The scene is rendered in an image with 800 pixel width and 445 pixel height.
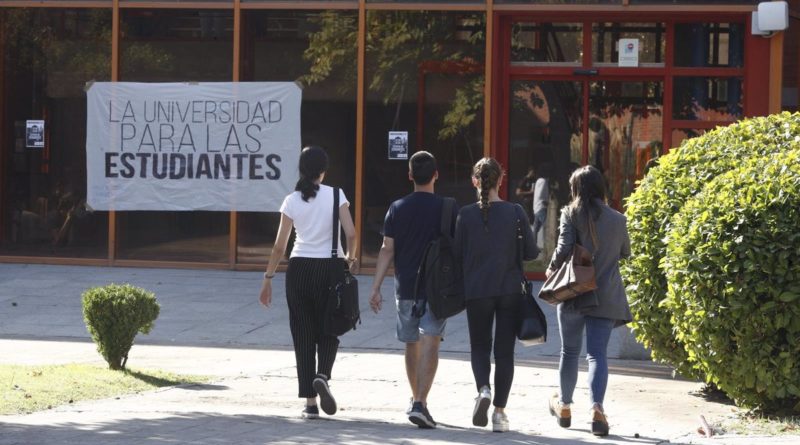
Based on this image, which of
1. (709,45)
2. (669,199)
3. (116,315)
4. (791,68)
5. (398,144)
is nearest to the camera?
(669,199)

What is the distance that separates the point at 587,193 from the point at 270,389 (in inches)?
120

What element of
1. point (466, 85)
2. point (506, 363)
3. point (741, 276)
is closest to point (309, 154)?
point (506, 363)

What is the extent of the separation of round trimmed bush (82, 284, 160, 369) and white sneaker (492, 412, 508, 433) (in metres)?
3.30

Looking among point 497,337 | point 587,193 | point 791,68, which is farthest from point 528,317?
point 791,68

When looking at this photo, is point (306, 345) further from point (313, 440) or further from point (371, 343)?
point (371, 343)

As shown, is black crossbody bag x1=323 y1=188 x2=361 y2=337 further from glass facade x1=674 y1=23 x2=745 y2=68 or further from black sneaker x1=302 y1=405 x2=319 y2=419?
glass facade x1=674 y1=23 x2=745 y2=68

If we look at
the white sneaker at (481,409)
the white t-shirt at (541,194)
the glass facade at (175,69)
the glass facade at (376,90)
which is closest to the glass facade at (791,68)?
the glass facade at (376,90)

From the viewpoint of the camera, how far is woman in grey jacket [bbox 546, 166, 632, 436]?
8.21 meters

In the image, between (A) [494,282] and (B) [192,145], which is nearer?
→ (A) [494,282]

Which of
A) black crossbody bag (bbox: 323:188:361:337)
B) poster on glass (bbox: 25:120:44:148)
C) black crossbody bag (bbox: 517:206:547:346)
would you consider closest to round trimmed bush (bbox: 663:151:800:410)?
black crossbody bag (bbox: 517:206:547:346)

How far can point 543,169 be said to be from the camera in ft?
55.5

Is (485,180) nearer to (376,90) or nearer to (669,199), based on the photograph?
(669,199)

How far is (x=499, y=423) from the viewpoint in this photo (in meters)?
8.20

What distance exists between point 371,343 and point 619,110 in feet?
18.9
